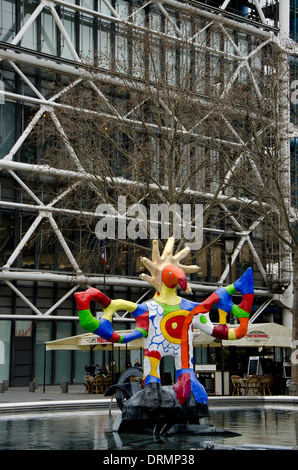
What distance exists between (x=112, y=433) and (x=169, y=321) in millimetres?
2519

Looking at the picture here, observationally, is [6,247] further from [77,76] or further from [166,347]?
[166,347]

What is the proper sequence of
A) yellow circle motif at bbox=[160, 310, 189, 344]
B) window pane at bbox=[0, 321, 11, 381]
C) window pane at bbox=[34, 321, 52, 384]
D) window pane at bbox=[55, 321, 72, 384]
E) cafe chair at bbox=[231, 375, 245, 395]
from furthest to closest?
window pane at bbox=[55, 321, 72, 384] < window pane at bbox=[34, 321, 52, 384] < window pane at bbox=[0, 321, 11, 381] < cafe chair at bbox=[231, 375, 245, 395] < yellow circle motif at bbox=[160, 310, 189, 344]

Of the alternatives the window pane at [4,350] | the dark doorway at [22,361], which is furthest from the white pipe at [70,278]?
the dark doorway at [22,361]

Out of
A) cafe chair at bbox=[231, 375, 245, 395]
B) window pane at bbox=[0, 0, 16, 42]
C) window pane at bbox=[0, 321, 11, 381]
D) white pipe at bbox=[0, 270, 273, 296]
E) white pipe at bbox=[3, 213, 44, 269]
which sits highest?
window pane at bbox=[0, 0, 16, 42]

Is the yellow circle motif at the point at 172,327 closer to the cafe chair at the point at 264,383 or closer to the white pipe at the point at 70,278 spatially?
the cafe chair at the point at 264,383

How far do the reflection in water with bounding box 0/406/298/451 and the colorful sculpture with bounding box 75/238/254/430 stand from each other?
4.27 feet

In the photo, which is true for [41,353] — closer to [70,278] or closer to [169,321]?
[70,278]

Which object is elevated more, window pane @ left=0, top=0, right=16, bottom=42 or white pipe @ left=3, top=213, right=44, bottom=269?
window pane @ left=0, top=0, right=16, bottom=42

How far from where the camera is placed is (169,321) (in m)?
15.1

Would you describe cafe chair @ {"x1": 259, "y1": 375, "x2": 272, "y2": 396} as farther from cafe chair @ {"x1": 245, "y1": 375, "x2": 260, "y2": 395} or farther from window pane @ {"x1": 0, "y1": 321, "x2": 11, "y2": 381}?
window pane @ {"x1": 0, "y1": 321, "x2": 11, "y2": 381}

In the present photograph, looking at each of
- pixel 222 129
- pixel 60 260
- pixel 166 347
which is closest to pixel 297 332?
pixel 222 129

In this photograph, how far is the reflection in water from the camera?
41.4 ft

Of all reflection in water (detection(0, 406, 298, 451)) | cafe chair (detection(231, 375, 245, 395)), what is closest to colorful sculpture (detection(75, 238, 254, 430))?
reflection in water (detection(0, 406, 298, 451))
